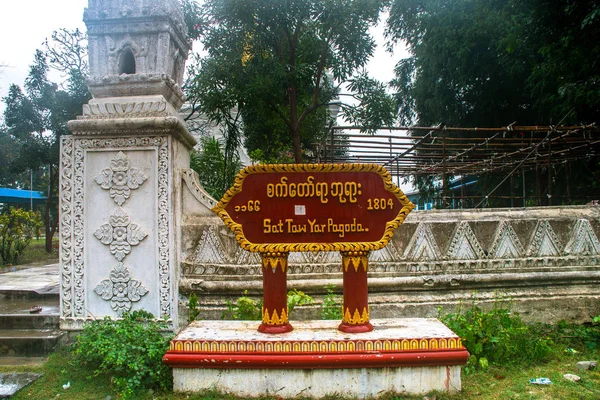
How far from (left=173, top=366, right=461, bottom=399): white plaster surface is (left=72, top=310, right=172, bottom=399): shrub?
0.38 metres

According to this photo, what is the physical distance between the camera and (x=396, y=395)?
12.0ft

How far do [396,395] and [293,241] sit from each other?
1601 millimetres

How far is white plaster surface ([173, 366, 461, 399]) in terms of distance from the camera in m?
3.64

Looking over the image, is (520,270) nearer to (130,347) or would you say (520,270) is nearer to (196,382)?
(196,382)

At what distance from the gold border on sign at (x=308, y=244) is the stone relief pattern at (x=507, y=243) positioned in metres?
2.12

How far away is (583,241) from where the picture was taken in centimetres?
546

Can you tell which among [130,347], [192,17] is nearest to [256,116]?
[192,17]

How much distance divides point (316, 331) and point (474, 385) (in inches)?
60.4

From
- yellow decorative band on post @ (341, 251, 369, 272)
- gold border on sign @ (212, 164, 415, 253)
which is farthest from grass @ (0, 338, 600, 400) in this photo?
gold border on sign @ (212, 164, 415, 253)

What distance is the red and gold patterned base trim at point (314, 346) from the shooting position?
3633mm

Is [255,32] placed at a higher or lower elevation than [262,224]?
higher

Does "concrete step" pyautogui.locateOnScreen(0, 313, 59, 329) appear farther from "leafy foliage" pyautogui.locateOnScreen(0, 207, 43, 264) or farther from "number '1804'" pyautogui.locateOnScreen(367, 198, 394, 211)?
"leafy foliage" pyautogui.locateOnScreen(0, 207, 43, 264)

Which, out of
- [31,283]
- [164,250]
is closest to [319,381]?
[164,250]

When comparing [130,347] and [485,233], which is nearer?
[130,347]
